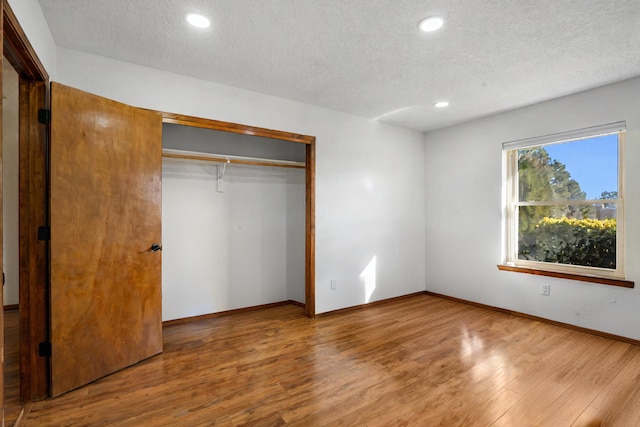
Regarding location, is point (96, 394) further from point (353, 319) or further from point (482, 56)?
point (482, 56)

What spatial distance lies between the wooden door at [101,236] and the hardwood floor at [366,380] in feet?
0.78

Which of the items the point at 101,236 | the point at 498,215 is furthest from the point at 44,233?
the point at 498,215

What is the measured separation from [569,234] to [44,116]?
193 inches

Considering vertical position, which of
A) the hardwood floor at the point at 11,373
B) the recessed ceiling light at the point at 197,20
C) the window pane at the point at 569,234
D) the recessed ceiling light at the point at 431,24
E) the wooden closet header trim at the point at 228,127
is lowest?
the hardwood floor at the point at 11,373

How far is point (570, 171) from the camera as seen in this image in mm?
3514

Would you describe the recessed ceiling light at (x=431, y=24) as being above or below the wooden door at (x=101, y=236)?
above

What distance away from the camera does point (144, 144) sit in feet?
8.62

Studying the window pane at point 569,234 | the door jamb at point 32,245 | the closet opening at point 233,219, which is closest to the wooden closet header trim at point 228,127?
the closet opening at point 233,219

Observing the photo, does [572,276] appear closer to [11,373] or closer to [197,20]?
[197,20]

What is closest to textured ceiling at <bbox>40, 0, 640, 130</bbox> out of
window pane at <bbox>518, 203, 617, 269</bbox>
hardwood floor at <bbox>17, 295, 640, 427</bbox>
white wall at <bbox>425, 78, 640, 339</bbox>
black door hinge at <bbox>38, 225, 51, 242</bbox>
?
white wall at <bbox>425, 78, 640, 339</bbox>

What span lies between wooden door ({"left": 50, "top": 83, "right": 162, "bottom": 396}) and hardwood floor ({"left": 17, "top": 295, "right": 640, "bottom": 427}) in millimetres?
238

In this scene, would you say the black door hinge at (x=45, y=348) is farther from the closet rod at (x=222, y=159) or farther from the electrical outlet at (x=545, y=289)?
the electrical outlet at (x=545, y=289)

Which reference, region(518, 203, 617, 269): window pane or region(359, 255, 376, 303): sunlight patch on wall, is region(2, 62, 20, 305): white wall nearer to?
region(359, 255, 376, 303): sunlight patch on wall

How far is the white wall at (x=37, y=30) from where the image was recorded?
1.68m
